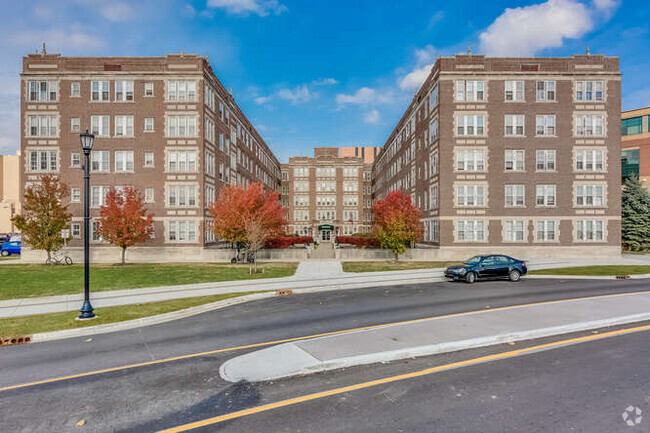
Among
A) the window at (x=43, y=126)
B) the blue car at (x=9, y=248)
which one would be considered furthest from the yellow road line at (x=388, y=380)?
the blue car at (x=9, y=248)

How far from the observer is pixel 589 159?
35.9 metres

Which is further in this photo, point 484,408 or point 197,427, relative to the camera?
point 484,408

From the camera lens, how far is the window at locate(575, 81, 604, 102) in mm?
35688

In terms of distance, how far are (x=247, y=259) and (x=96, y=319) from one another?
21.9 meters

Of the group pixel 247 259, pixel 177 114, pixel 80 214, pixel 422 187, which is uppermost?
pixel 177 114

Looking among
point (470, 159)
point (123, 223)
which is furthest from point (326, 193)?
point (123, 223)

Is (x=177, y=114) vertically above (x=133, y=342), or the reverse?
(x=177, y=114)

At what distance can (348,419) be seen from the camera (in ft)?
17.7

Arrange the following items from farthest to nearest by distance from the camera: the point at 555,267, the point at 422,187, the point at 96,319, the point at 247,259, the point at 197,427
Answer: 1. the point at 422,187
2. the point at 247,259
3. the point at 555,267
4. the point at 96,319
5. the point at 197,427

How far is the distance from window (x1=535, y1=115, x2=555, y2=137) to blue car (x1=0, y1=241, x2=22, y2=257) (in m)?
60.5

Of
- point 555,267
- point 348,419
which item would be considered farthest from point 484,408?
point 555,267

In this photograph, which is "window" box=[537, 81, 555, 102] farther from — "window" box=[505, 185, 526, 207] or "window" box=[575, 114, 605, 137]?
"window" box=[505, 185, 526, 207]

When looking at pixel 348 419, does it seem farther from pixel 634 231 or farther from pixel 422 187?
pixel 634 231

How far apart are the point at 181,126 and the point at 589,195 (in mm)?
40690
